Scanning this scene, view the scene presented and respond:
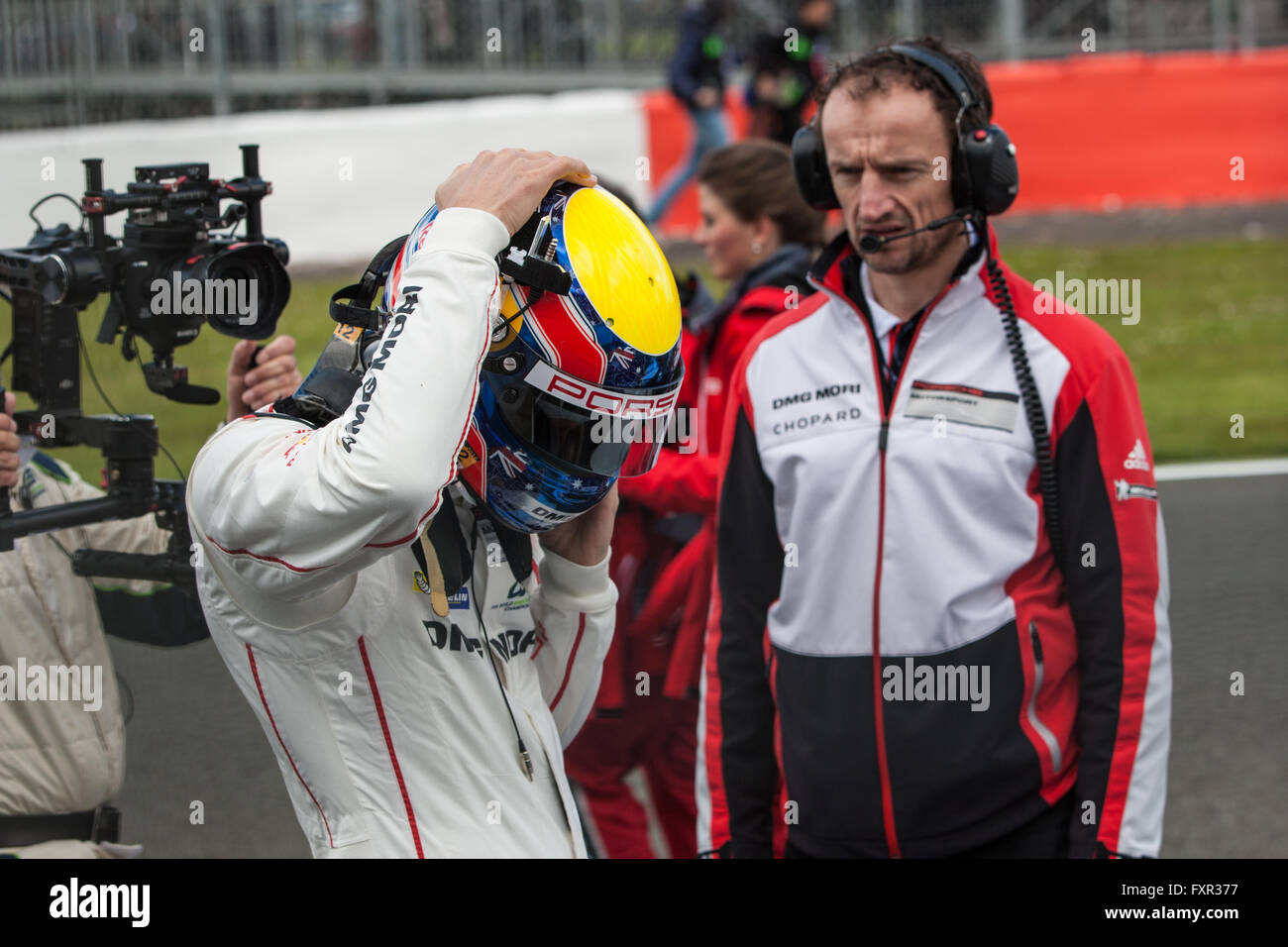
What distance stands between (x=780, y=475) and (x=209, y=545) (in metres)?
1.27

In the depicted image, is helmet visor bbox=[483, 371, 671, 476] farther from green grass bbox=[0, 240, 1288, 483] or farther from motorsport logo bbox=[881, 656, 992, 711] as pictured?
green grass bbox=[0, 240, 1288, 483]

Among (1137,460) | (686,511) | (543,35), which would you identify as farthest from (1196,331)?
(1137,460)

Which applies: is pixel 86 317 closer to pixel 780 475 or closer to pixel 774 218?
pixel 780 475

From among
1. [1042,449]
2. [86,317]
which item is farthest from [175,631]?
[1042,449]

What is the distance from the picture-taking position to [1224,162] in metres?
13.4

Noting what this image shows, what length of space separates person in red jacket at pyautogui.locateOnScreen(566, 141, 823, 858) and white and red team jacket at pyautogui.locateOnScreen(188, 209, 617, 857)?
1724mm

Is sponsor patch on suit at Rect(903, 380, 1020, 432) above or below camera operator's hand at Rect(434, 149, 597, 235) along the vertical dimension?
below

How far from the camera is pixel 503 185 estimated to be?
73.5 inches

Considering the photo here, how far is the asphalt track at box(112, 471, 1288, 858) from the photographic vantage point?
282 centimetres

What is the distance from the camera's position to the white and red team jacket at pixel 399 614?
1.71 meters

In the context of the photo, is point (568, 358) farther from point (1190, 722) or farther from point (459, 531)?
point (1190, 722)

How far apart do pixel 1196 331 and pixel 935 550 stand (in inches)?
348

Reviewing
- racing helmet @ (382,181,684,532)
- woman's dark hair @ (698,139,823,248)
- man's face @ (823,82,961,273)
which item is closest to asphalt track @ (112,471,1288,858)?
racing helmet @ (382,181,684,532)
